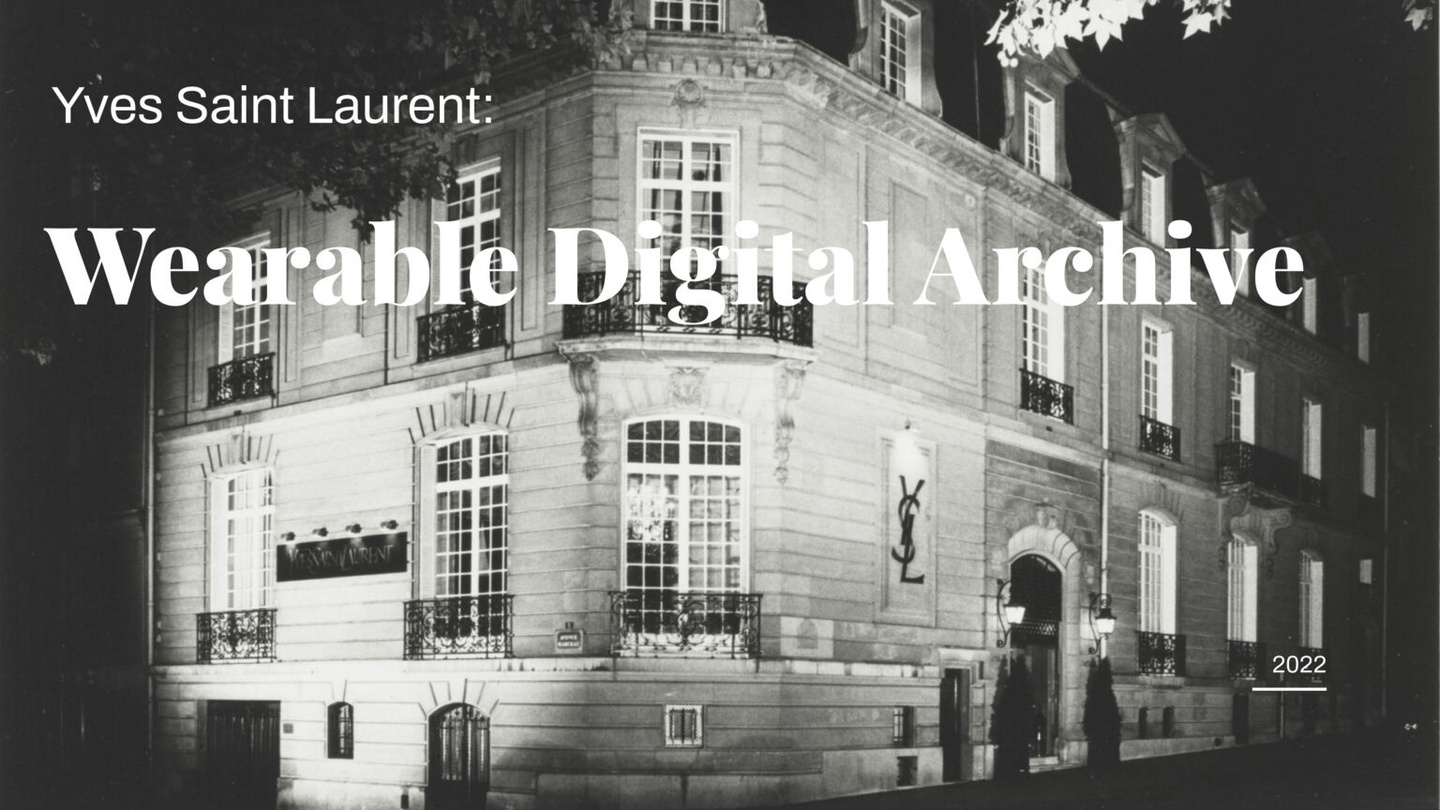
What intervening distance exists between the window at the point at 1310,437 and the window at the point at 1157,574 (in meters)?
2.59

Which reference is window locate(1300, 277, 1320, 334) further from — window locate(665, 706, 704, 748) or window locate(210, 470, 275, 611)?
window locate(210, 470, 275, 611)

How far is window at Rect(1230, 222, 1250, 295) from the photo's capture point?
2888 centimetres

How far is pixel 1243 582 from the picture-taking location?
2855cm

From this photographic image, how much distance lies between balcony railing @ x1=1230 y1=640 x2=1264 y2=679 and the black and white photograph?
104mm

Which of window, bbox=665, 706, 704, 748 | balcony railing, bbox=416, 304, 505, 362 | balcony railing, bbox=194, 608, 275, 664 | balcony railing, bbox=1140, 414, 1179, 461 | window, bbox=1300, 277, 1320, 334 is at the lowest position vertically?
window, bbox=665, 706, 704, 748

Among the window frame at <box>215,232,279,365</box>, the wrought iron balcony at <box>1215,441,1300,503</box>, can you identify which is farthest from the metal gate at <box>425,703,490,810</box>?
the wrought iron balcony at <box>1215,441,1300,503</box>

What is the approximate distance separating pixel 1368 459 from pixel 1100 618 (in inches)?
190

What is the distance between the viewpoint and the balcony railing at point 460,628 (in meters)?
21.5

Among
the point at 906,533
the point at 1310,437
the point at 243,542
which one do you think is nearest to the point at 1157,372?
the point at 1310,437

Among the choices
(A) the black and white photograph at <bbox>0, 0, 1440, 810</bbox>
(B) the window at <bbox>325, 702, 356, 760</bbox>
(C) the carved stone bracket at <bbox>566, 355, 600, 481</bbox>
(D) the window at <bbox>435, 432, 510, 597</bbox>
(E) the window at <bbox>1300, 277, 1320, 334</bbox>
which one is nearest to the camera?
(A) the black and white photograph at <bbox>0, 0, 1440, 810</bbox>

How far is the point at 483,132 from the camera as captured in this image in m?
22.9

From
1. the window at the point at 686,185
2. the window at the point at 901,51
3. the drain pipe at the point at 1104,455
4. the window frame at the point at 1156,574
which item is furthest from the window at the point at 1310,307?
the window at the point at 686,185

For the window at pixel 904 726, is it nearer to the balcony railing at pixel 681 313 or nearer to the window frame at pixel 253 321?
the balcony railing at pixel 681 313

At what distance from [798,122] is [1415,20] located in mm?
10364
